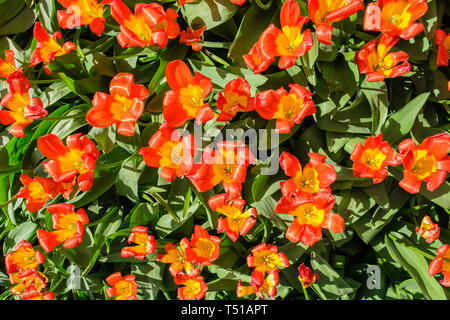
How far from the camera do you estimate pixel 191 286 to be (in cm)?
134

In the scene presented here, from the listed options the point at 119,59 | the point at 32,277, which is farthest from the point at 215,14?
the point at 32,277

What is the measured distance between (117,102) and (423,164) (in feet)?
2.95

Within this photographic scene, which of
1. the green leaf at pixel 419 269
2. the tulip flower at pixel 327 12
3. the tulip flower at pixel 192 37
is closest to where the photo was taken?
the tulip flower at pixel 327 12

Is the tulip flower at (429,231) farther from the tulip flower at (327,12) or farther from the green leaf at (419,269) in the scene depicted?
the tulip flower at (327,12)

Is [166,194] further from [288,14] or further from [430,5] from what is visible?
[430,5]

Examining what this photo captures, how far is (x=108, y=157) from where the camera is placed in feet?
4.28

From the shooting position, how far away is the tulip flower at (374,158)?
1058 millimetres

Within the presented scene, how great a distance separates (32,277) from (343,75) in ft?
4.23

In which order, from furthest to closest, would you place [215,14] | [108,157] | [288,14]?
1. [108,157]
2. [215,14]
3. [288,14]

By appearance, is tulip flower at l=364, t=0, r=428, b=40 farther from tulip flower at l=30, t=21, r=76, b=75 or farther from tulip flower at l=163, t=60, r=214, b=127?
tulip flower at l=30, t=21, r=76, b=75

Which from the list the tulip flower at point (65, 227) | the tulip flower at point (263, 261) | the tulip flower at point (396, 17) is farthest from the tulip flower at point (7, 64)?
the tulip flower at point (396, 17)

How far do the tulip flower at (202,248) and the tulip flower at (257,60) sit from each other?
0.54m

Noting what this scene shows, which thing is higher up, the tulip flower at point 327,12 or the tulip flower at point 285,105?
the tulip flower at point 327,12

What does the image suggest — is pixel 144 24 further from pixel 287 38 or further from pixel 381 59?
pixel 381 59
